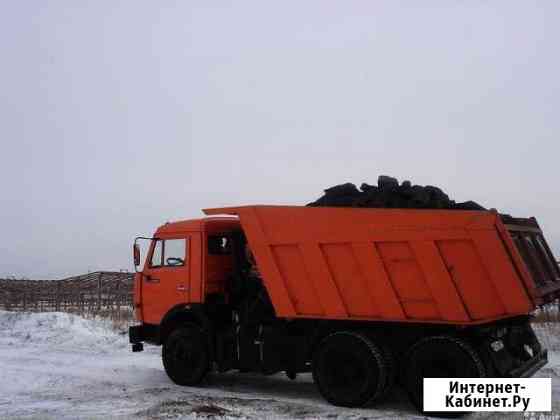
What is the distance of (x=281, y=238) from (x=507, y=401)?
3.70m

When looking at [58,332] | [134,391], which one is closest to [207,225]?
[134,391]

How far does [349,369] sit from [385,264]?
5.30 feet

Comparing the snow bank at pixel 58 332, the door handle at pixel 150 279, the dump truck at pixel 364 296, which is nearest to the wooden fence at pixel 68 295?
the snow bank at pixel 58 332

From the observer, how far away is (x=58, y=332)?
1833 centimetres

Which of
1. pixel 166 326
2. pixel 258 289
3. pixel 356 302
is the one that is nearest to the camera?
pixel 356 302

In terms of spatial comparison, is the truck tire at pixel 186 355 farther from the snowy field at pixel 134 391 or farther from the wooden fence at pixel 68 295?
the wooden fence at pixel 68 295

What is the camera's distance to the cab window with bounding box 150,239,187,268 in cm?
1091

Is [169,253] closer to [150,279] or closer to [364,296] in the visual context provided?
[150,279]

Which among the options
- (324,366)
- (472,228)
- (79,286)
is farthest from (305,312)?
(79,286)

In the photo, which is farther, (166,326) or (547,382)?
(166,326)

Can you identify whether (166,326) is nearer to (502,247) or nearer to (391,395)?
(391,395)

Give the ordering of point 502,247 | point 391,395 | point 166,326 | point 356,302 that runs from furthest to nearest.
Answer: point 166,326 → point 391,395 → point 356,302 → point 502,247

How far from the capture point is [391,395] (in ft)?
31.5

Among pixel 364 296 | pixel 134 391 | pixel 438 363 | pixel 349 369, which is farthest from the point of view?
pixel 134 391
